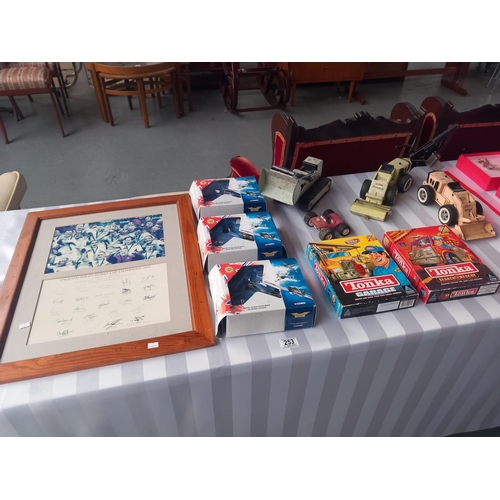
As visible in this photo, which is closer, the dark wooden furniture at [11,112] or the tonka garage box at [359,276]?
the tonka garage box at [359,276]

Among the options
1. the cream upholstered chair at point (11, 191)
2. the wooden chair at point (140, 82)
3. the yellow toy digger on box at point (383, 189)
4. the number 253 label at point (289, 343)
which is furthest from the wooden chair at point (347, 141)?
the wooden chair at point (140, 82)

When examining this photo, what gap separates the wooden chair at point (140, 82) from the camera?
3.17 metres

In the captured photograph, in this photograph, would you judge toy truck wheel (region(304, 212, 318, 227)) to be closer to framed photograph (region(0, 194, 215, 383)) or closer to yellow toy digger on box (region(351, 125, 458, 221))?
yellow toy digger on box (region(351, 125, 458, 221))

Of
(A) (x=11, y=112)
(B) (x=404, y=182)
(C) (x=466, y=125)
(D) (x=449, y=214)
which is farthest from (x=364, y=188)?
(A) (x=11, y=112)

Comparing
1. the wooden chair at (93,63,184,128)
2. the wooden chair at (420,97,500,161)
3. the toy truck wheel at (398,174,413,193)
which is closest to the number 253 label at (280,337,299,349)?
the toy truck wheel at (398,174,413,193)

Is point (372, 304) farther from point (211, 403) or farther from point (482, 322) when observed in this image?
point (211, 403)

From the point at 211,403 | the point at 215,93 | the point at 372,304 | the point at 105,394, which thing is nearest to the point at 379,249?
the point at 372,304

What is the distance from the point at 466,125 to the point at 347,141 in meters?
0.55

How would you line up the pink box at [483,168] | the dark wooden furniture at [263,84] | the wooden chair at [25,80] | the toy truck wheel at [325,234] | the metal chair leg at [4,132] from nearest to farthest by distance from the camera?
the toy truck wheel at [325,234] → the pink box at [483,168] → the wooden chair at [25,80] → the metal chair leg at [4,132] → the dark wooden furniture at [263,84]

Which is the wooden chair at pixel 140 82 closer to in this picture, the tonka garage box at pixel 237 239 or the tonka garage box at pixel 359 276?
the tonka garage box at pixel 237 239

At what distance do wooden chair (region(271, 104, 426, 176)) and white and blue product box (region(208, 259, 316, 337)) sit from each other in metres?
0.76

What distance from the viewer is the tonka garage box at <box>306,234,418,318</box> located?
1.05m

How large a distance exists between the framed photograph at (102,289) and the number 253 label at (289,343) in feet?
0.58

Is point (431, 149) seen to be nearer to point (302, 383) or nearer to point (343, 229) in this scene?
point (343, 229)
